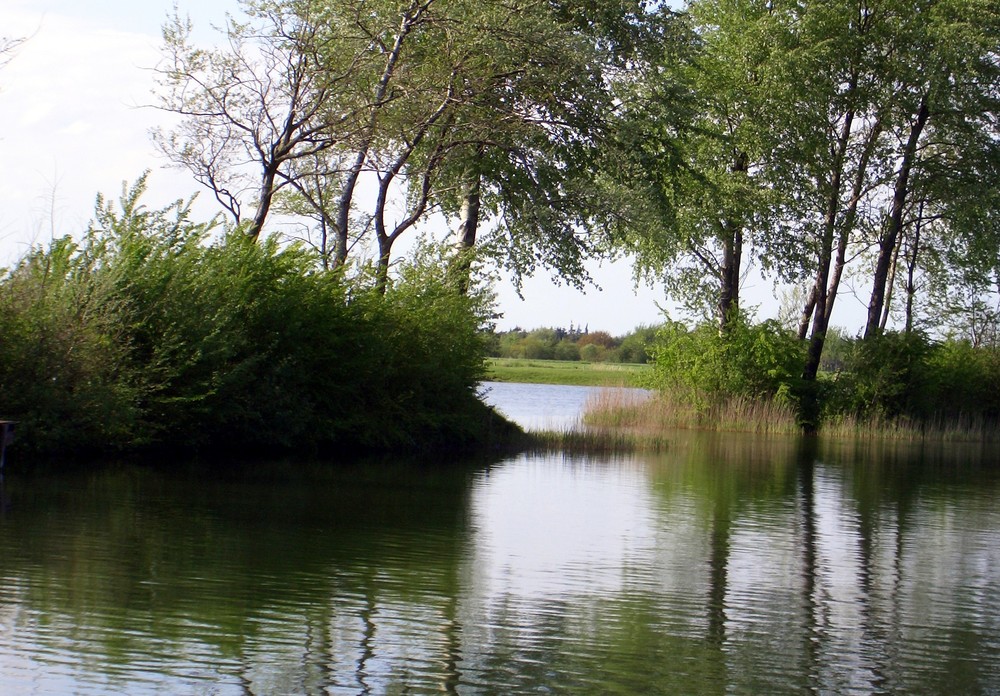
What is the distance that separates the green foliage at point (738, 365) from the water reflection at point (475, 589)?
18.0m

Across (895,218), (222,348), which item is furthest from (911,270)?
(222,348)

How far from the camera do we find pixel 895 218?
1342 inches

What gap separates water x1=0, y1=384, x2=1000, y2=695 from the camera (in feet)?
20.5

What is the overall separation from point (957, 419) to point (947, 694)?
2968 cm

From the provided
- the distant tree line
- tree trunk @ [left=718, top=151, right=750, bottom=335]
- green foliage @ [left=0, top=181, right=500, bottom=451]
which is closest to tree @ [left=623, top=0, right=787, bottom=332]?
tree trunk @ [left=718, top=151, right=750, bottom=335]

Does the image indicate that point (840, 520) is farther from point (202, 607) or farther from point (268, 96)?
point (268, 96)

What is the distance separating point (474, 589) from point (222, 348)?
31.2ft

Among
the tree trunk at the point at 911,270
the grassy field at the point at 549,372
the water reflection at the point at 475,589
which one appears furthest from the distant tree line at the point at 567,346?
the water reflection at the point at 475,589

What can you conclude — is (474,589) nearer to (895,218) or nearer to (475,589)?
(475,589)

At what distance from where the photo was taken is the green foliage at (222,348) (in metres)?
15.1

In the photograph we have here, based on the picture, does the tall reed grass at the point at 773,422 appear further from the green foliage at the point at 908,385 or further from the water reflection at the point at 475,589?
the water reflection at the point at 475,589

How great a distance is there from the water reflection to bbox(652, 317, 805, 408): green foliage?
1802cm

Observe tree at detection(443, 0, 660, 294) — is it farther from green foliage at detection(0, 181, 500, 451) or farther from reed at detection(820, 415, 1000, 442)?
reed at detection(820, 415, 1000, 442)

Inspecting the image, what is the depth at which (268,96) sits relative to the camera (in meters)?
21.3
